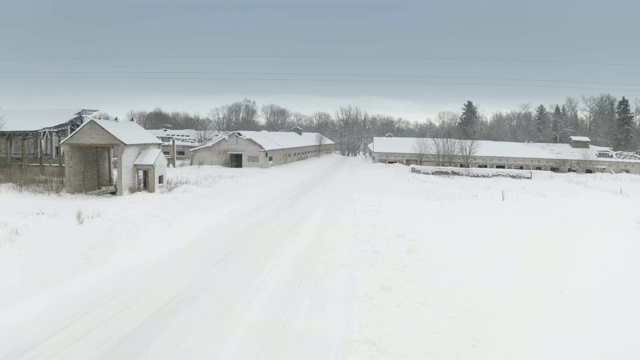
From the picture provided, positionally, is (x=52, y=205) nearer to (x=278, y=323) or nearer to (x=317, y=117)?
(x=278, y=323)

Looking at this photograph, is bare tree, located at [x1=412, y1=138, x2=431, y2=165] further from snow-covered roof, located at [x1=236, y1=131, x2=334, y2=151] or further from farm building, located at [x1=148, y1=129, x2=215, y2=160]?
farm building, located at [x1=148, y1=129, x2=215, y2=160]

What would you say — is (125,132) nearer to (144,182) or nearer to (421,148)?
(144,182)

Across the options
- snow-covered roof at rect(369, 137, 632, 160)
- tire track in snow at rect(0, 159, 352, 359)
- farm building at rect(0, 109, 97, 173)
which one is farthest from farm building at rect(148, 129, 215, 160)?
tire track in snow at rect(0, 159, 352, 359)

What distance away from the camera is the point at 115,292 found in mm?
8734

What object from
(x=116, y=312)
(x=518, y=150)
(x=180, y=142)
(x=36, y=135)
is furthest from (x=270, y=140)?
(x=116, y=312)

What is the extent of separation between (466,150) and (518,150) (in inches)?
341

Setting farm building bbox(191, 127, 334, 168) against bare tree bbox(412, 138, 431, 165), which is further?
bare tree bbox(412, 138, 431, 165)

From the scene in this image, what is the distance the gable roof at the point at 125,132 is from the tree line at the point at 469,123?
41.9 metres

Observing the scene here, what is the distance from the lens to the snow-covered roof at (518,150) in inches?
2151

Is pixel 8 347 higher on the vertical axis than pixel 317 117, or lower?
lower

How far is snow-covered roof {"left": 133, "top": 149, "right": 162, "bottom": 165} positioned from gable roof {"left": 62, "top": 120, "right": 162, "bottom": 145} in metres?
Result: 0.73

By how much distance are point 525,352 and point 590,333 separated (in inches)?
64.9

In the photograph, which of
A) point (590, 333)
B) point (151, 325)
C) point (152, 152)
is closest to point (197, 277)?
point (151, 325)

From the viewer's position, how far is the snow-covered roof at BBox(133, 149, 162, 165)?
2595 centimetres
